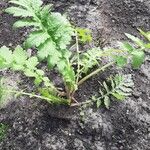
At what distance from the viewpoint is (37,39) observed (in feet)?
8.21

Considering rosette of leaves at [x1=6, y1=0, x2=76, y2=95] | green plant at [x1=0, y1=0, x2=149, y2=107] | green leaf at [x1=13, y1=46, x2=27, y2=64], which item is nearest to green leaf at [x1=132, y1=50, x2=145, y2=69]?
green plant at [x1=0, y1=0, x2=149, y2=107]

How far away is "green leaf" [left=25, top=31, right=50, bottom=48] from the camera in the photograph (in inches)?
97.3

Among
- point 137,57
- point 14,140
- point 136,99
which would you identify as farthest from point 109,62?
point 14,140

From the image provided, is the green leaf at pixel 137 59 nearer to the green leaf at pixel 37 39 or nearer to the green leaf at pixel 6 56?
the green leaf at pixel 37 39

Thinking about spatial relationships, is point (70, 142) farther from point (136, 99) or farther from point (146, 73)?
point (146, 73)

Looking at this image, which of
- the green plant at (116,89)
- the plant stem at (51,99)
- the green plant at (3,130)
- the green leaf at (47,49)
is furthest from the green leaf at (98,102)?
the green plant at (3,130)

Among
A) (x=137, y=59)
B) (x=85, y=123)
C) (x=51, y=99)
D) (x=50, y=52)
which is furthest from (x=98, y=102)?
(x=50, y=52)

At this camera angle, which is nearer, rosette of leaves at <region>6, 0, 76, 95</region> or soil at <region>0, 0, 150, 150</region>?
rosette of leaves at <region>6, 0, 76, 95</region>

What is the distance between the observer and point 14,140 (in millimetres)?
2910

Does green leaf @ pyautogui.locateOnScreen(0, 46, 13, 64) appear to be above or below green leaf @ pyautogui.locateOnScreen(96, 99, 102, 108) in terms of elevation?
above

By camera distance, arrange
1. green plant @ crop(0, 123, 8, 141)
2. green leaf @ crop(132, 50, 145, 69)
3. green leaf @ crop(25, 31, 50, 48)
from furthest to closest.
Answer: green plant @ crop(0, 123, 8, 141) < green leaf @ crop(132, 50, 145, 69) < green leaf @ crop(25, 31, 50, 48)

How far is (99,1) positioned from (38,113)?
1.47m

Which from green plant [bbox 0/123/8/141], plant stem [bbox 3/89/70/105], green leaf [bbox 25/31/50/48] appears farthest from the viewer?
green plant [bbox 0/123/8/141]

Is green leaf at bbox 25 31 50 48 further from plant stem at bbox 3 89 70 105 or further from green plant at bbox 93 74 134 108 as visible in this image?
green plant at bbox 93 74 134 108
